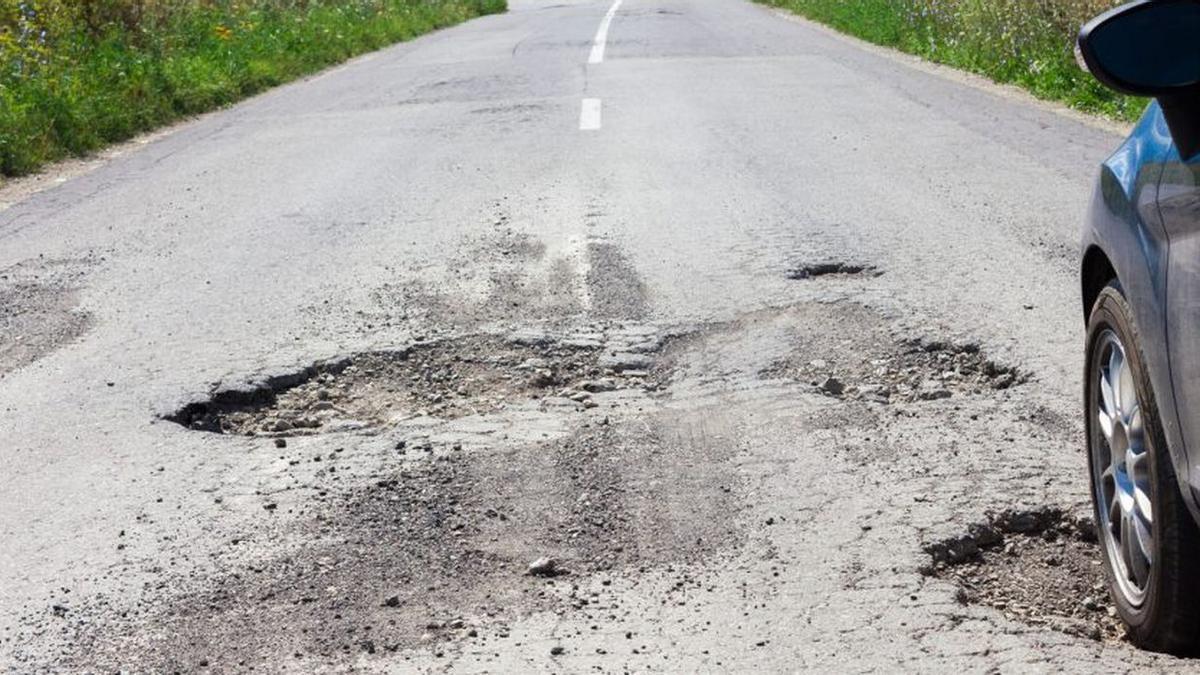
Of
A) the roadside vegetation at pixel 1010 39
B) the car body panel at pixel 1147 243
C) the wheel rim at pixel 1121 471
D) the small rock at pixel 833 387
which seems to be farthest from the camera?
the roadside vegetation at pixel 1010 39

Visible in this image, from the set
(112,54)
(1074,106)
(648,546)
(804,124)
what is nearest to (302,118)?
(112,54)

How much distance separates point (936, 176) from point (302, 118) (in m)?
7.23

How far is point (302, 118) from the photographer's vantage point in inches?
591

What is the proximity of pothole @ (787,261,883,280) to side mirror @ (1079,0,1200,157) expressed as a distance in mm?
4035

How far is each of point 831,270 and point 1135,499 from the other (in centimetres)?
389

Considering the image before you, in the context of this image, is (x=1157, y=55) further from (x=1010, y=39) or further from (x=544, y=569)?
(x=1010, y=39)

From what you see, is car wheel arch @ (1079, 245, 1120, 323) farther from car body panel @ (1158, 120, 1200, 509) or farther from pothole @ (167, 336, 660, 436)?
pothole @ (167, 336, 660, 436)

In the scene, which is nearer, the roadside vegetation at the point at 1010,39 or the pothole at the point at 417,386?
the pothole at the point at 417,386

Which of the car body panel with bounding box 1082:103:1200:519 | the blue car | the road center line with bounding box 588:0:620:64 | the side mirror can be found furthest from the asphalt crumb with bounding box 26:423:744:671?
the road center line with bounding box 588:0:620:64

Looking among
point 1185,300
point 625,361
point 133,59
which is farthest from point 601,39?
point 1185,300

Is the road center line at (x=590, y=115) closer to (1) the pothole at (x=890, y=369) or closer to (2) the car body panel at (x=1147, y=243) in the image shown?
(1) the pothole at (x=890, y=369)

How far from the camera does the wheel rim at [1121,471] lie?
3.20 metres

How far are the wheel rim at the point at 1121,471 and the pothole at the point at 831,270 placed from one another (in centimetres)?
337

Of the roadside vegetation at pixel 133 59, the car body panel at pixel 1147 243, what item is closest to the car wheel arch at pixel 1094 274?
the car body panel at pixel 1147 243
